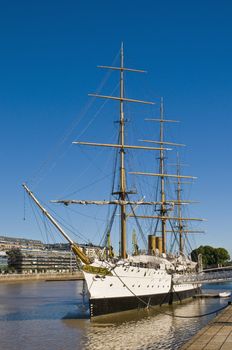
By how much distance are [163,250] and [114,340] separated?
146ft

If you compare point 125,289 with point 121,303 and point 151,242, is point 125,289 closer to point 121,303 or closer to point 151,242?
point 121,303

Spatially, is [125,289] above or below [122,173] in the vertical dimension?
below

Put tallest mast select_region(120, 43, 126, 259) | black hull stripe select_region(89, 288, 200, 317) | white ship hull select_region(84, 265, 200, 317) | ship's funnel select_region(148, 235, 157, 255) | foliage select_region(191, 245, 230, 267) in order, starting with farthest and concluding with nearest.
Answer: foliage select_region(191, 245, 230, 267)
ship's funnel select_region(148, 235, 157, 255)
tallest mast select_region(120, 43, 126, 259)
white ship hull select_region(84, 265, 200, 317)
black hull stripe select_region(89, 288, 200, 317)

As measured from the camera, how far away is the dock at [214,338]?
942 inches

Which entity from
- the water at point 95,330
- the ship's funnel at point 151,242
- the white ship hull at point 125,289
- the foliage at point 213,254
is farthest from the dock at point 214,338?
the foliage at point 213,254

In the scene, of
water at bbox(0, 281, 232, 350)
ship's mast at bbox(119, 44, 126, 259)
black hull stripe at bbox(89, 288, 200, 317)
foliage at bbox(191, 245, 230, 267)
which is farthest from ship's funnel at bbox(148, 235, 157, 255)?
foliage at bbox(191, 245, 230, 267)

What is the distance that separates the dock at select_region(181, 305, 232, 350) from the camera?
2394 centimetres

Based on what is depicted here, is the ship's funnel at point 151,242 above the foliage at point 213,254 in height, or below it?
below

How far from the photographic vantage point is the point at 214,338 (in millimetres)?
26219

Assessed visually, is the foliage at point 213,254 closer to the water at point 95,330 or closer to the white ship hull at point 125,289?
the white ship hull at point 125,289

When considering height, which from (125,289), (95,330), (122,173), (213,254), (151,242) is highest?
(122,173)

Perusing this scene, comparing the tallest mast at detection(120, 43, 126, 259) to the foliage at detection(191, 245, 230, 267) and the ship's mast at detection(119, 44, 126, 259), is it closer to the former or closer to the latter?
the ship's mast at detection(119, 44, 126, 259)

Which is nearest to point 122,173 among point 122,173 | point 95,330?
point 122,173

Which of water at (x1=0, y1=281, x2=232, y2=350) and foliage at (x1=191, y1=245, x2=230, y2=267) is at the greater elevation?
foliage at (x1=191, y1=245, x2=230, y2=267)
